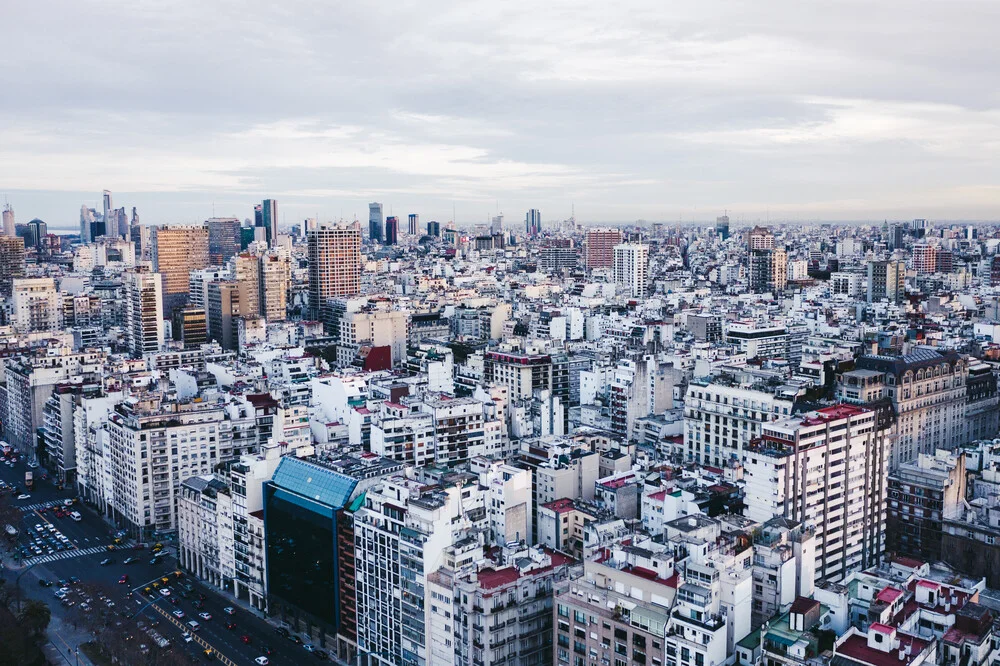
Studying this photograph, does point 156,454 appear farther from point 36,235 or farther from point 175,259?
point 36,235

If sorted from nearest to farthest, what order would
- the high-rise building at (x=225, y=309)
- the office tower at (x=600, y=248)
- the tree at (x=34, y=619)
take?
the tree at (x=34, y=619), the high-rise building at (x=225, y=309), the office tower at (x=600, y=248)

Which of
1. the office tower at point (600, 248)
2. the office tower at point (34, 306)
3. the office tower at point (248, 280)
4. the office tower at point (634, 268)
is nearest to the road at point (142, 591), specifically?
the office tower at point (248, 280)

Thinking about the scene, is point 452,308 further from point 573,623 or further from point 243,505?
point 573,623

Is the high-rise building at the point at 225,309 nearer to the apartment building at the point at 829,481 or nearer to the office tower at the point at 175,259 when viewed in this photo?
the office tower at the point at 175,259

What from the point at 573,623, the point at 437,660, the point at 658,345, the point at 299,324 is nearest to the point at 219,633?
the point at 437,660

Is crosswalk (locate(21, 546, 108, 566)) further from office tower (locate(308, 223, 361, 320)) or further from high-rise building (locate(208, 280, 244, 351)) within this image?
office tower (locate(308, 223, 361, 320))

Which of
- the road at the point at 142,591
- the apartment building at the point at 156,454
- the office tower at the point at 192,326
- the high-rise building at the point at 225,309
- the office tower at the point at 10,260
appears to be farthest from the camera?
the office tower at the point at 10,260
